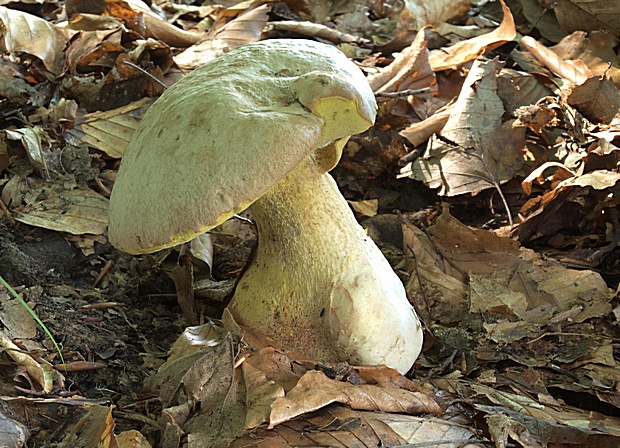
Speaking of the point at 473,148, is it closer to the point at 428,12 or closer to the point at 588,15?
the point at 588,15

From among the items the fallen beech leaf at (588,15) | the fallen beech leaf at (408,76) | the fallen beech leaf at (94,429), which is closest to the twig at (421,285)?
the fallen beech leaf at (408,76)

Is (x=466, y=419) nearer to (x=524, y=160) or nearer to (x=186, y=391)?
(x=186, y=391)

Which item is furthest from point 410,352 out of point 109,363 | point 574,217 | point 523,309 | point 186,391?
point 574,217

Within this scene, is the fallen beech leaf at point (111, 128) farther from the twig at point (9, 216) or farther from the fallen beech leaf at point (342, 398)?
the fallen beech leaf at point (342, 398)

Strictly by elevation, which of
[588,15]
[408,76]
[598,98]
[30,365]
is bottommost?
[30,365]

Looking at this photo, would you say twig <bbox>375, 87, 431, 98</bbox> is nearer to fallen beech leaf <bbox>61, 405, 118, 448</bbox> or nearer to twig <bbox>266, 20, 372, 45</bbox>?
twig <bbox>266, 20, 372, 45</bbox>

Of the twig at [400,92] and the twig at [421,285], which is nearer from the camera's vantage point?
the twig at [421,285]

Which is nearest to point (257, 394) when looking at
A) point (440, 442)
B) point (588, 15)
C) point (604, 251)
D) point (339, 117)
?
point (440, 442)
